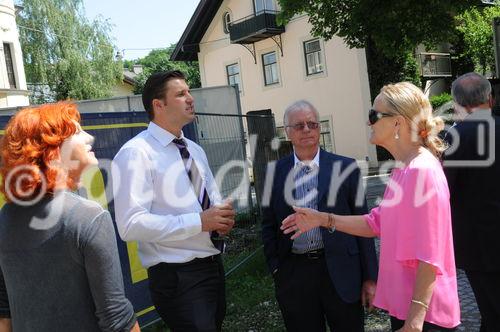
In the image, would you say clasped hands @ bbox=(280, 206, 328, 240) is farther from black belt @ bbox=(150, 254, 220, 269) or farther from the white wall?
the white wall

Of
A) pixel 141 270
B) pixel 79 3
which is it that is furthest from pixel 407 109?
pixel 79 3

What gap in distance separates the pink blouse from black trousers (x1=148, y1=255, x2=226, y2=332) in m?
0.93

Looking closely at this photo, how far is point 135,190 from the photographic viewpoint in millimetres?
2508

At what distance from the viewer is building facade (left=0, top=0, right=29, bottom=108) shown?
24.6 meters

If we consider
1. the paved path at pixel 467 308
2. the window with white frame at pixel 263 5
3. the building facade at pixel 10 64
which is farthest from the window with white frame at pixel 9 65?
the paved path at pixel 467 308

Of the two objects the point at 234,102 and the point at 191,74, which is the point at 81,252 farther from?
the point at 191,74

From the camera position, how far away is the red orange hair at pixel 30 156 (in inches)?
70.5

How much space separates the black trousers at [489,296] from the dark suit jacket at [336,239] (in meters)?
0.62

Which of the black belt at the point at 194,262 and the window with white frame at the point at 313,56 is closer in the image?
the black belt at the point at 194,262

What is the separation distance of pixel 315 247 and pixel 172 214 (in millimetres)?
959

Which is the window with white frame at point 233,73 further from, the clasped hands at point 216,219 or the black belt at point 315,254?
the clasped hands at point 216,219

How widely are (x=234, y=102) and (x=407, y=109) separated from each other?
23.7ft

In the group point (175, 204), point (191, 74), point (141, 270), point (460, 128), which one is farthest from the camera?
point (191, 74)

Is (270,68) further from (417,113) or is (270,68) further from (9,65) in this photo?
(417,113)
